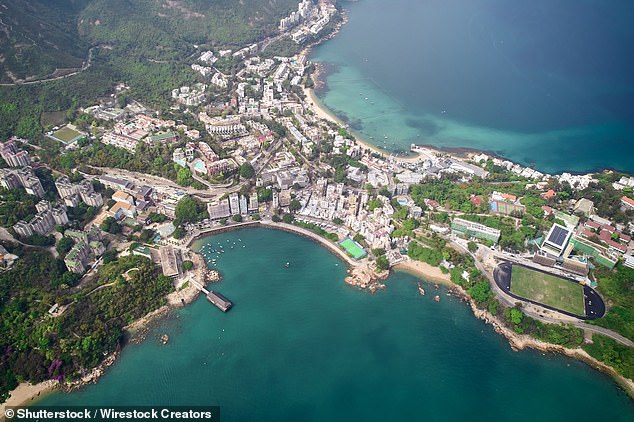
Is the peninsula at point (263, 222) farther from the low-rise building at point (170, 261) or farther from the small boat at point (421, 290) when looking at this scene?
the small boat at point (421, 290)

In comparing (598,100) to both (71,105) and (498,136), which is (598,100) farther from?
(71,105)

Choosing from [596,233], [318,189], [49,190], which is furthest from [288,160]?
[596,233]

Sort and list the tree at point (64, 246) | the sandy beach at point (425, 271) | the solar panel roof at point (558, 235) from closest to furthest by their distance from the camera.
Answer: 1. the tree at point (64, 246)
2. the sandy beach at point (425, 271)
3. the solar panel roof at point (558, 235)

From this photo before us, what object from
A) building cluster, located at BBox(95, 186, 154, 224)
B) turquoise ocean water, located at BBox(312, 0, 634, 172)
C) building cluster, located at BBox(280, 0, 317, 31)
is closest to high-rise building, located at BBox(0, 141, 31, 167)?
building cluster, located at BBox(95, 186, 154, 224)

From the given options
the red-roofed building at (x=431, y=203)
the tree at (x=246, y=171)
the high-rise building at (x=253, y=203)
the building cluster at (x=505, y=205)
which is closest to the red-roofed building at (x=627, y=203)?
the building cluster at (x=505, y=205)

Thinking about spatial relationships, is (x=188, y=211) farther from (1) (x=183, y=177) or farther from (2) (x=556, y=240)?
(2) (x=556, y=240)
